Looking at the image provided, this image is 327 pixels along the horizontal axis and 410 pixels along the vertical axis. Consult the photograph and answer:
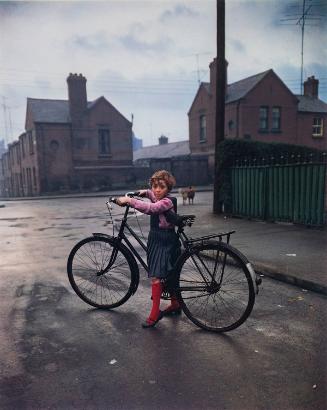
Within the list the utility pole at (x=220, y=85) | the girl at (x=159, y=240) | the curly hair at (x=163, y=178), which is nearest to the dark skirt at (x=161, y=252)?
the girl at (x=159, y=240)

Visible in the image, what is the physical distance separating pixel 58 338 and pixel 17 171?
43.7m

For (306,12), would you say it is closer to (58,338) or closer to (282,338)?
(282,338)

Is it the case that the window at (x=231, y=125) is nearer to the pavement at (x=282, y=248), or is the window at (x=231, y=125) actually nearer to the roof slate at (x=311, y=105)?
the roof slate at (x=311, y=105)

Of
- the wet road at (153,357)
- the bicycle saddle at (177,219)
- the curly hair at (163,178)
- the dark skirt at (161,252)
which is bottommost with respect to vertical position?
the wet road at (153,357)

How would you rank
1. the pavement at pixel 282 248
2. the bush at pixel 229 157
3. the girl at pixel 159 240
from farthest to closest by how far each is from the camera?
1. the bush at pixel 229 157
2. the pavement at pixel 282 248
3. the girl at pixel 159 240

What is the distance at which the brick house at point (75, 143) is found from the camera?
3319 cm

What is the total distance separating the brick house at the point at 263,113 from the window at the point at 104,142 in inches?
389

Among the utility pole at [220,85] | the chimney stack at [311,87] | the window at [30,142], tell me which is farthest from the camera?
the chimney stack at [311,87]

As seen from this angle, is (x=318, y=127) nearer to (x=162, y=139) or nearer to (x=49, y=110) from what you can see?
(x=162, y=139)

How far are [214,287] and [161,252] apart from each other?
68cm

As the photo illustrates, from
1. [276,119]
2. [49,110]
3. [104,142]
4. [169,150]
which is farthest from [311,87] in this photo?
[49,110]

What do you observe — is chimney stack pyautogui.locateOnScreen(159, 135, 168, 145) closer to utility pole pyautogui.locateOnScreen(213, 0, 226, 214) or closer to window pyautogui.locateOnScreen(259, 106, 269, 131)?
window pyautogui.locateOnScreen(259, 106, 269, 131)

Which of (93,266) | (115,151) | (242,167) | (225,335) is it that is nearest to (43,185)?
(115,151)

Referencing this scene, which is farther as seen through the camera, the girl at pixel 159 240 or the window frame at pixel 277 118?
the window frame at pixel 277 118
